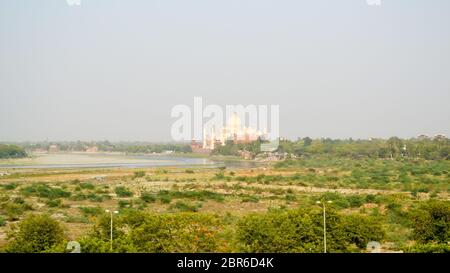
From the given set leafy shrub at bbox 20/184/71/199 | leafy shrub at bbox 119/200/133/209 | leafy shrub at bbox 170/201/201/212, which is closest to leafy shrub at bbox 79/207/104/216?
leafy shrub at bbox 119/200/133/209

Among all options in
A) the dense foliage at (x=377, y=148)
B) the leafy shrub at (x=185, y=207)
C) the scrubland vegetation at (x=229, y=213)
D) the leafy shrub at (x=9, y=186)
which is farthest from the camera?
the dense foliage at (x=377, y=148)

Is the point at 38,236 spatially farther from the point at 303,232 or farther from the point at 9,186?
the point at 9,186

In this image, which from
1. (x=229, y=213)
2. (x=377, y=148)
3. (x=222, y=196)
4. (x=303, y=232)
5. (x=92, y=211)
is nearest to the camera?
(x=303, y=232)

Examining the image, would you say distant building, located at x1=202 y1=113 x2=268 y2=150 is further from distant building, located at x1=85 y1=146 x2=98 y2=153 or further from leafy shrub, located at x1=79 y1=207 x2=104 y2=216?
distant building, located at x1=85 y1=146 x2=98 y2=153

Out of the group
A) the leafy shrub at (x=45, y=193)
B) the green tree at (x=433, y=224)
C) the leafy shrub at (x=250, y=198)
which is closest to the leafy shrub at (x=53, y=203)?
the leafy shrub at (x=45, y=193)

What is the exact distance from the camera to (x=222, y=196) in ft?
40.0

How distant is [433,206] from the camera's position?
6617mm

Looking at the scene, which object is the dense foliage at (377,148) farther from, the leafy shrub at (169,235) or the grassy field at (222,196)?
the leafy shrub at (169,235)

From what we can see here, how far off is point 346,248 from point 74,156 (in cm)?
3120

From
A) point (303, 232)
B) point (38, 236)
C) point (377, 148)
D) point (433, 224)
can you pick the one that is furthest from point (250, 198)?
point (377, 148)

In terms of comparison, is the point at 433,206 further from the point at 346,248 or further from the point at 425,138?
the point at 425,138

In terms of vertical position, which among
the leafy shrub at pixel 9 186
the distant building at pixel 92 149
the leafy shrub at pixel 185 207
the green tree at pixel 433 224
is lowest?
the leafy shrub at pixel 185 207

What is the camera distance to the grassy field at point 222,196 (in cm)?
868
